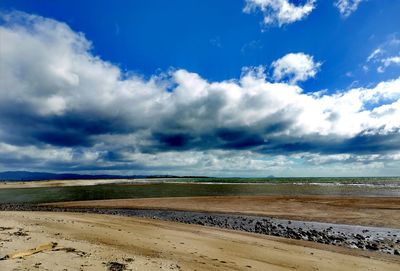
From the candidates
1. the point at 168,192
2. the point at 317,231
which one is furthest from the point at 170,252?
the point at 168,192

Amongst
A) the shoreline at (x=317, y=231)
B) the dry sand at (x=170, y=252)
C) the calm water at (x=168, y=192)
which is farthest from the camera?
the calm water at (x=168, y=192)

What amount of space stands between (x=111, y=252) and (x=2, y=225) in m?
10.6

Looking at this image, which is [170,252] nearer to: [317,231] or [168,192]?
[317,231]

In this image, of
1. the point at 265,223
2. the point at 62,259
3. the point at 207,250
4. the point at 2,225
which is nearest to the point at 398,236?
the point at 265,223

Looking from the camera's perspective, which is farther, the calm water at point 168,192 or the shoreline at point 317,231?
the calm water at point 168,192

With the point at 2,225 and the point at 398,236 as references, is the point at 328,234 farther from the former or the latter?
the point at 2,225

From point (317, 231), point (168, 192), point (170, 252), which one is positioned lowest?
point (317, 231)

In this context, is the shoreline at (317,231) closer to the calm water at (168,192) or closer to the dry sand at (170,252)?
the dry sand at (170,252)

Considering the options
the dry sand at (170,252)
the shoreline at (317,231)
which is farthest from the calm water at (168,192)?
the dry sand at (170,252)

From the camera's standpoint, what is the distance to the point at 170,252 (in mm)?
13961

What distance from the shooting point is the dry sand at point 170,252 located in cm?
1140

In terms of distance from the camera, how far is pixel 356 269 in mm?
12906

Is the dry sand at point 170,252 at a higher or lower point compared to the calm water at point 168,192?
lower

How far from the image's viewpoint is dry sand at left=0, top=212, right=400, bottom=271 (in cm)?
1140
